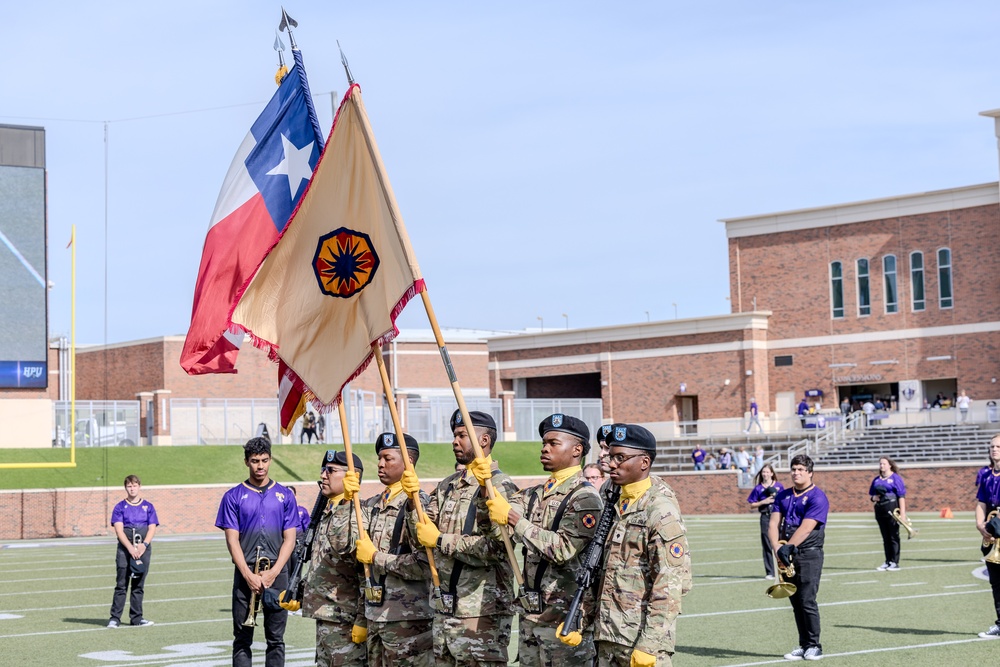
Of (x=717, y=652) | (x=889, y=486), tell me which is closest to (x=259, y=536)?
(x=717, y=652)

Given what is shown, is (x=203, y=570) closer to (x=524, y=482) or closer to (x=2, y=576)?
(x=2, y=576)

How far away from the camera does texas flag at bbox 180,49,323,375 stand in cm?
996

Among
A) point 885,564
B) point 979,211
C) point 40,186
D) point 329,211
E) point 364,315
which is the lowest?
point 885,564

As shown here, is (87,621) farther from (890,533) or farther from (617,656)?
(890,533)

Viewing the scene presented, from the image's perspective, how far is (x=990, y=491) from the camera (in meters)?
13.4

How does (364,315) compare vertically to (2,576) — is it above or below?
above

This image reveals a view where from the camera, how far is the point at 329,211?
927cm

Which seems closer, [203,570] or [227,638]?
[227,638]

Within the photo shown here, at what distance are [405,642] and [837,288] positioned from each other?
50101mm

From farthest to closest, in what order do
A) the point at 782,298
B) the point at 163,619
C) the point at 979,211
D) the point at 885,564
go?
the point at 782,298
the point at 979,211
the point at 885,564
the point at 163,619

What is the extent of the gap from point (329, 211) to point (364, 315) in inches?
31.7

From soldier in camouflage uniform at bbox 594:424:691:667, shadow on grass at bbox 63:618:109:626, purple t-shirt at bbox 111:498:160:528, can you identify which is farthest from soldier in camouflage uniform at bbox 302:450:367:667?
purple t-shirt at bbox 111:498:160:528

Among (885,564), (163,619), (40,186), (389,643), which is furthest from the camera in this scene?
(40,186)

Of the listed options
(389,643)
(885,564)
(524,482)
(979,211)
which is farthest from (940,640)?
(979,211)
